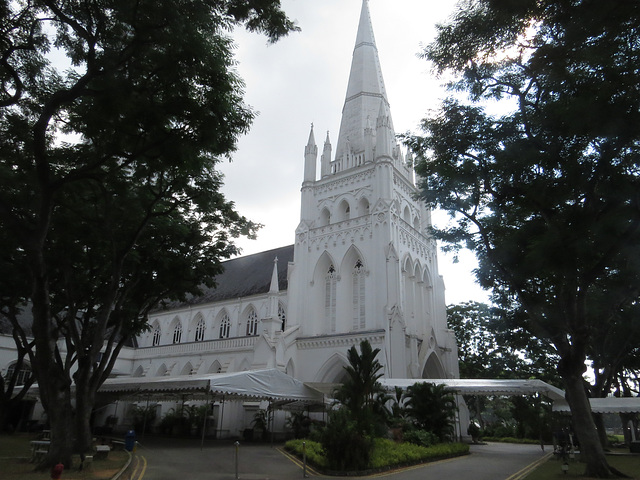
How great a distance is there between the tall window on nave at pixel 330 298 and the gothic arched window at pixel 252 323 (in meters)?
7.30

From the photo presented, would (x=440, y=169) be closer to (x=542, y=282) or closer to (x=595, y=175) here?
(x=595, y=175)

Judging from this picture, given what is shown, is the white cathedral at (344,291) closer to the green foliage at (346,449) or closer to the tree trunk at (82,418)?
the green foliage at (346,449)

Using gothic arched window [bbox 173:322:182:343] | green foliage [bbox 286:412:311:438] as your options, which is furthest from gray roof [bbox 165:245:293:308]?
green foliage [bbox 286:412:311:438]

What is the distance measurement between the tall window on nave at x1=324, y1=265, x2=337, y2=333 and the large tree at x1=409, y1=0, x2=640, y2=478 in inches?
555

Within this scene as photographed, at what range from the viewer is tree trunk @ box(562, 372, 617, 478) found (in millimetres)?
11656

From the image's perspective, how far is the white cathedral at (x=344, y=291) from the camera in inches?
1049

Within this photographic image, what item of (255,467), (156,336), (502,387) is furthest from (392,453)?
(156,336)

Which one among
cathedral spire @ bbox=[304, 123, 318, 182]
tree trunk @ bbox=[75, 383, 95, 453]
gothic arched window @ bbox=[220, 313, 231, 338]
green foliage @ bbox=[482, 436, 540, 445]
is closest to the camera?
tree trunk @ bbox=[75, 383, 95, 453]

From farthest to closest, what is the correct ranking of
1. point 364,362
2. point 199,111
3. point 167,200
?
point 364,362, point 167,200, point 199,111

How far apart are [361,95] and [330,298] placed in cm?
1639

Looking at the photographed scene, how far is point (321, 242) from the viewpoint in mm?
30641

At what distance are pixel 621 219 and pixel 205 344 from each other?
1128 inches

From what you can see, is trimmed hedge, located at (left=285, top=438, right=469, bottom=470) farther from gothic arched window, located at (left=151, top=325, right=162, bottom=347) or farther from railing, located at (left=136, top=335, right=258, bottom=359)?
gothic arched window, located at (left=151, top=325, right=162, bottom=347)

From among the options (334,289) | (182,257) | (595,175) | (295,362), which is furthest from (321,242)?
(595,175)
